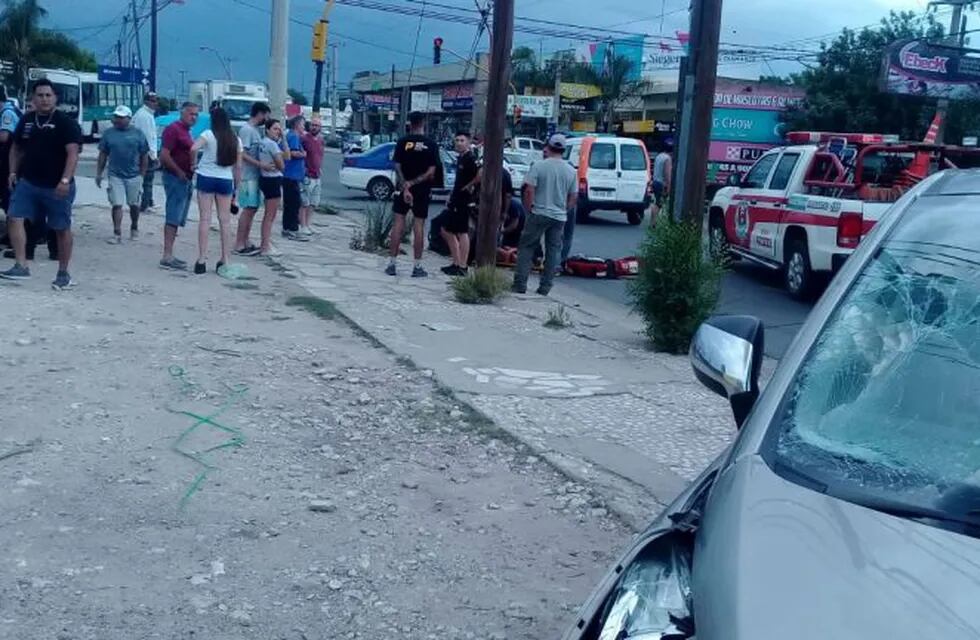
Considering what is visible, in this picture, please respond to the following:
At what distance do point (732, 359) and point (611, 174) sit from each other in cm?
2209

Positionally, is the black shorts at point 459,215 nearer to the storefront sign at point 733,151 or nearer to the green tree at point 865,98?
the storefront sign at point 733,151

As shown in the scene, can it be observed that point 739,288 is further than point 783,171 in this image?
Yes

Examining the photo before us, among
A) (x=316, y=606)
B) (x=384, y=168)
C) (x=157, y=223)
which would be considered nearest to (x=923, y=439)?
(x=316, y=606)

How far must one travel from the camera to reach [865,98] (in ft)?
136

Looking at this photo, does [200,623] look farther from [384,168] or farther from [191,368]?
[384,168]

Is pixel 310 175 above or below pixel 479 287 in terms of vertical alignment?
above

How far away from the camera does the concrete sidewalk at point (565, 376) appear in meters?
6.17

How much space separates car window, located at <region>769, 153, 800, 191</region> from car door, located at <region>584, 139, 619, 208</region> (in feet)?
32.5

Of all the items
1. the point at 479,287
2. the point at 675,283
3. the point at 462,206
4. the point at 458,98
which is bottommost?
the point at 479,287

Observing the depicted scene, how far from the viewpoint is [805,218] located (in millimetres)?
13672

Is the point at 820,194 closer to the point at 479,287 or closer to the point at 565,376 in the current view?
the point at 479,287

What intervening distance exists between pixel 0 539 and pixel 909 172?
37.5ft

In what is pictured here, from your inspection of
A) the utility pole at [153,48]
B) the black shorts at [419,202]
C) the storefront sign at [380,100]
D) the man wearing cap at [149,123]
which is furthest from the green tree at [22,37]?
the black shorts at [419,202]

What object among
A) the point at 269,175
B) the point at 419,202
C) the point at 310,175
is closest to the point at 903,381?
the point at 419,202
